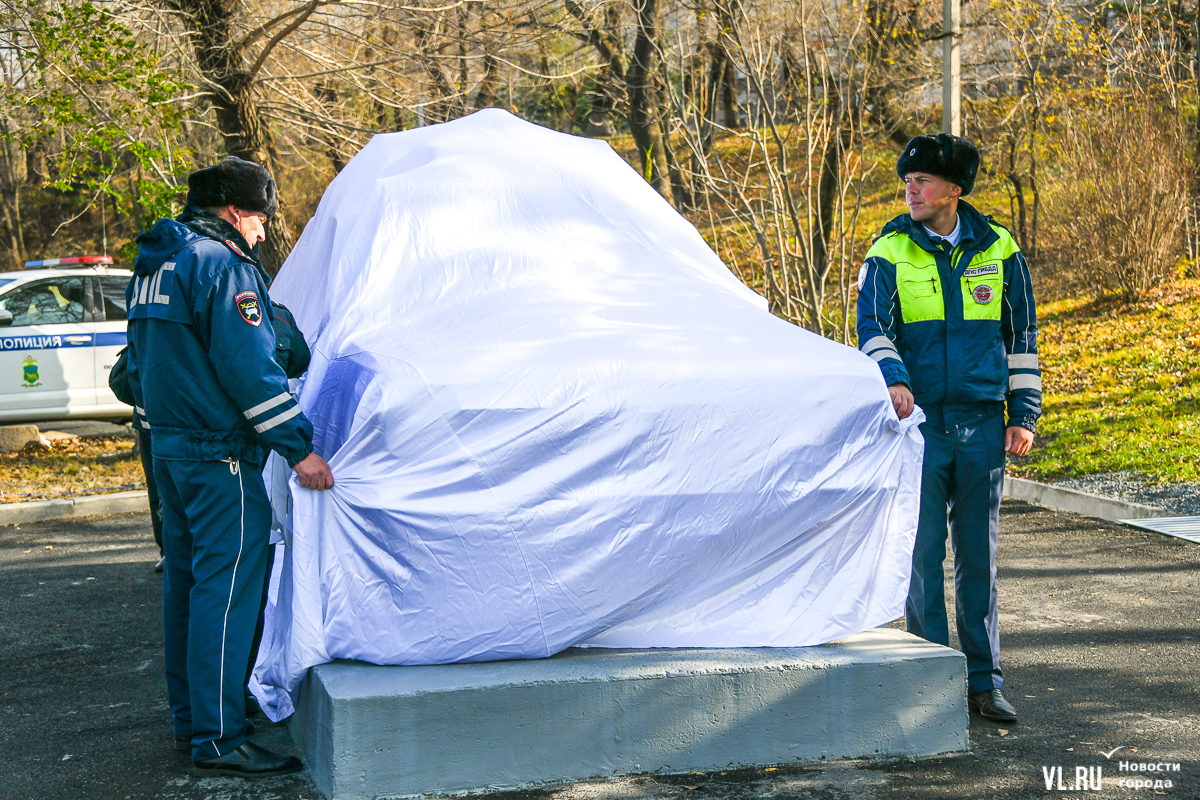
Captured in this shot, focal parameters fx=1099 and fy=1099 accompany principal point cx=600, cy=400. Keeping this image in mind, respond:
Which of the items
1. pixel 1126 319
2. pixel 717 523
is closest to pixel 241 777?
pixel 717 523

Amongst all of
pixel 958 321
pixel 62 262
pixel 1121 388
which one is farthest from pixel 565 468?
pixel 62 262

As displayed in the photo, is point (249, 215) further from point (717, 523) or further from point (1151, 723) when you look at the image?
point (1151, 723)

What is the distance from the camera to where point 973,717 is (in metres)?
3.86

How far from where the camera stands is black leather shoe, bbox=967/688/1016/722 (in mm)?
3781

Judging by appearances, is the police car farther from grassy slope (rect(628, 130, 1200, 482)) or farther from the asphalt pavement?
grassy slope (rect(628, 130, 1200, 482))

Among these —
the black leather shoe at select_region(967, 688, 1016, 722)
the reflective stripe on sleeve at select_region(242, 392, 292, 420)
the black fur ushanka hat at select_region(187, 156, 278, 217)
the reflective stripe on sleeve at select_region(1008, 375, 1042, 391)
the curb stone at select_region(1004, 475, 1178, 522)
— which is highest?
the black fur ushanka hat at select_region(187, 156, 278, 217)

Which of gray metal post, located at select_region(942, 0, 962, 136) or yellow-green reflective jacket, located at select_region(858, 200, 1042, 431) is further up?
gray metal post, located at select_region(942, 0, 962, 136)

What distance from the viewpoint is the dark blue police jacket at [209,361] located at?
327 centimetres

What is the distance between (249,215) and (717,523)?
5.99 ft

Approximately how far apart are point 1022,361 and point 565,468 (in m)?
1.82

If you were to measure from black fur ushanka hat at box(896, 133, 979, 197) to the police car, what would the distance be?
10136 mm

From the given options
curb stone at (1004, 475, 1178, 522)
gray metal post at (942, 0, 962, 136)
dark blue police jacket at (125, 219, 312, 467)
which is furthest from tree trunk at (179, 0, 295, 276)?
dark blue police jacket at (125, 219, 312, 467)

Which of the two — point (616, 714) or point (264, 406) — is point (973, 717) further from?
point (264, 406)

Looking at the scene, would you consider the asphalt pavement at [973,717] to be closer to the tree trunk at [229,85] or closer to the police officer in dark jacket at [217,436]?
the police officer in dark jacket at [217,436]
